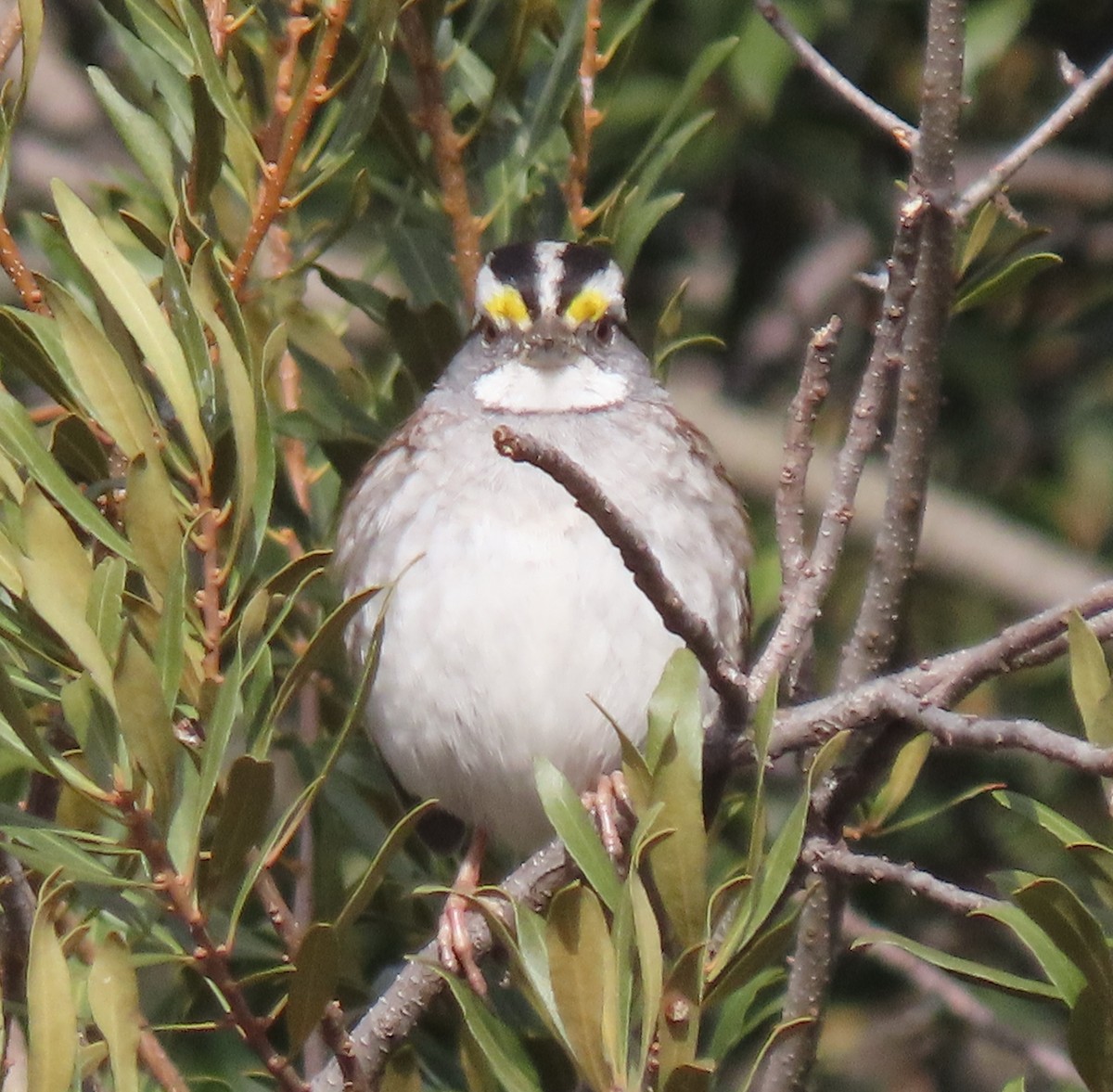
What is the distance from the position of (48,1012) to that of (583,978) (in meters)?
0.48

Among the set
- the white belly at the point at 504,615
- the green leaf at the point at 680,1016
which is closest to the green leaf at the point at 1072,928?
the green leaf at the point at 680,1016

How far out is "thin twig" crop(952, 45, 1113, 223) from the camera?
2252 millimetres

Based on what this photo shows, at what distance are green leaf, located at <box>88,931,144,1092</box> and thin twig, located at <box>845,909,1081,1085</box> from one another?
1.60 m

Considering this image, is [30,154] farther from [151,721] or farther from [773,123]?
[151,721]

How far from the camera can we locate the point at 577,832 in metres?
1.95

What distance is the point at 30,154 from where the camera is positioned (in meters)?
4.92

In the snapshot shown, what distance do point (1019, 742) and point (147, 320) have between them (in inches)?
39.5

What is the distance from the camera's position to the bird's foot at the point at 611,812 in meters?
2.70

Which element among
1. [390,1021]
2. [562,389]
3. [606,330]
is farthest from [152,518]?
[606,330]

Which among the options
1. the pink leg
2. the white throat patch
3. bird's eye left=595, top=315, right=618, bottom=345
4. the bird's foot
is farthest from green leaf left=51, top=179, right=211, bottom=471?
bird's eye left=595, top=315, right=618, bottom=345

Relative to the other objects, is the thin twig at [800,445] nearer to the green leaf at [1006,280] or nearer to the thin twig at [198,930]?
the green leaf at [1006,280]

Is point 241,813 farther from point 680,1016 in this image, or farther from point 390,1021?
point 680,1016

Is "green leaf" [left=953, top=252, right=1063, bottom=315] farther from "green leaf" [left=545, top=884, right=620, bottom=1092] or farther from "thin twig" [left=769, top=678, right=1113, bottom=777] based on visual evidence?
"green leaf" [left=545, top=884, right=620, bottom=1092]

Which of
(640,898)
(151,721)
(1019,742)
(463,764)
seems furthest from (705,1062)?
(463,764)
